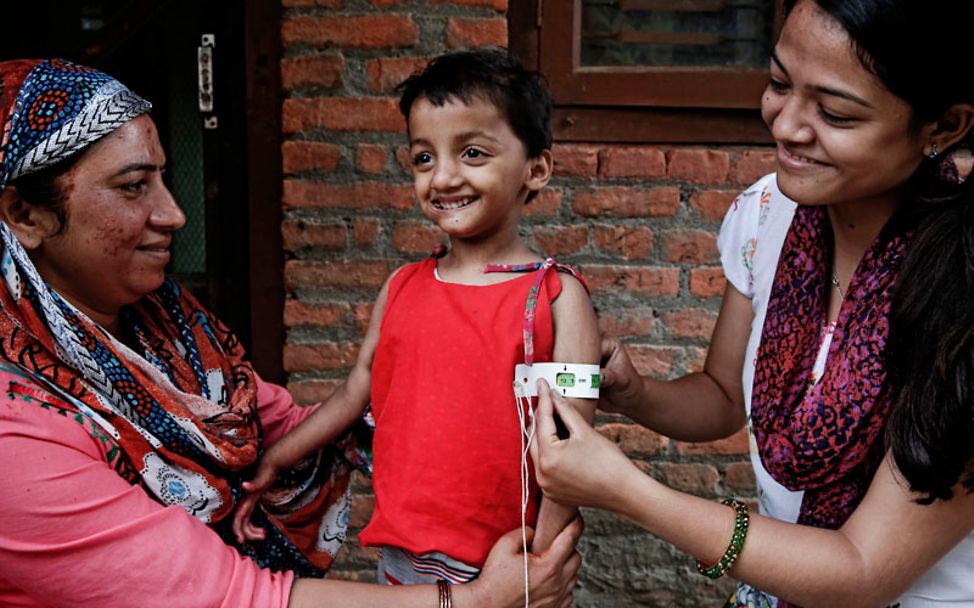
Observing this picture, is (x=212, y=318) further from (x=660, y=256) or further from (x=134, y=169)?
(x=660, y=256)

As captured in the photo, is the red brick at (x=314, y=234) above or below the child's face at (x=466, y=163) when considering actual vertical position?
below

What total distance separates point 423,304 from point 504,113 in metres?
0.41

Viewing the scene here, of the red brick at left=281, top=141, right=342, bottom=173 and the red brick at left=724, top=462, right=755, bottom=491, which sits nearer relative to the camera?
the red brick at left=281, top=141, right=342, bottom=173

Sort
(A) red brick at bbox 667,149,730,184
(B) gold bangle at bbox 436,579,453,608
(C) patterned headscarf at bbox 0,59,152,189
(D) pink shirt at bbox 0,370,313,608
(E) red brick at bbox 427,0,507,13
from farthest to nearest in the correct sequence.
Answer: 1. (A) red brick at bbox 667,149,730,184
2. (E) red brick at bbox 427,0,507,13
3. (B) gold bangle at bbox 436,579,453,608
4. (C) patterned headscarf at bbox 0,59,152,189
5. (D) pink shirt at bbox 0,370,313,608

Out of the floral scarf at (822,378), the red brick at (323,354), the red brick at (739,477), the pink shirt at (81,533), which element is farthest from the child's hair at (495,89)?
the red brick at (739,477)

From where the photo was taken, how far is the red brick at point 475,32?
2.74 meters

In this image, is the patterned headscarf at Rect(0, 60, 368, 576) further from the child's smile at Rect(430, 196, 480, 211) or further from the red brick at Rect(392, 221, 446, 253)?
the red brick at Rect(392, 221, 446, 253)

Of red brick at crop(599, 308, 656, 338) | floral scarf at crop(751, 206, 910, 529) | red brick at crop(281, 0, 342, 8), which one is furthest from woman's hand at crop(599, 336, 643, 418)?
red brick at crop(281, 0, 342, 8)

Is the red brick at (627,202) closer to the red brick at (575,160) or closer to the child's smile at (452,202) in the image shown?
the red brick at (575,160)

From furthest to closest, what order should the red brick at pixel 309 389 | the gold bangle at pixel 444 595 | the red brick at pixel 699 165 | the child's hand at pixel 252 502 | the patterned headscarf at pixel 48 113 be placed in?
1. the red brick at pixel 309 389
2. the red brick at pixel 699 165
3. the child's hand at pixel 252 502
4. the gold bangle at pixel 444 595
5. the patterned headscarf at pixel 48 113

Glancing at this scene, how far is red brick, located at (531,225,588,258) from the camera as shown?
9.50ft

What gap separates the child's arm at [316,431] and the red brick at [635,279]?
1.15 m

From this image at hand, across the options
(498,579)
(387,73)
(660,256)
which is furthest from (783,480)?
(387,73)

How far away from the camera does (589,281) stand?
115 inches
